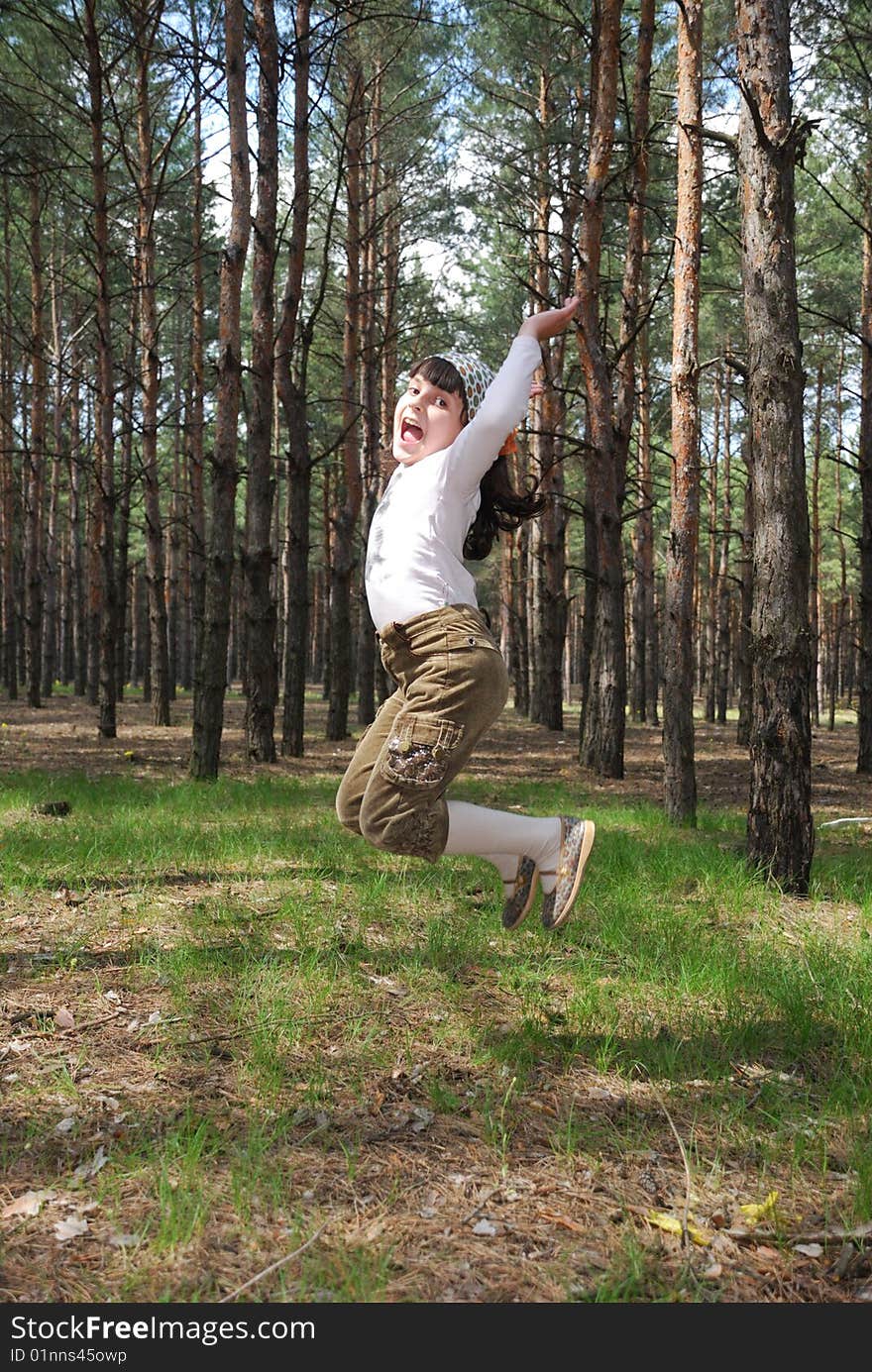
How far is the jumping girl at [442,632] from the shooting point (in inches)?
126

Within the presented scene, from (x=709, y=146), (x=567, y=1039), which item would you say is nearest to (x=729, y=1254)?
(x=567, y=1039)

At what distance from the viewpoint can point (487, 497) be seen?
3.73 m

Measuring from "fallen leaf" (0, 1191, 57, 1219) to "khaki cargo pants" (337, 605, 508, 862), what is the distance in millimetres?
1380

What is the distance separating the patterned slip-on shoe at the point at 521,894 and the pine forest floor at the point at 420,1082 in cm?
36

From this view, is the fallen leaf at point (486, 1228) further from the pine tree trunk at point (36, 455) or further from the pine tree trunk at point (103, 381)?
the pine tree trunk at point (36, 455)

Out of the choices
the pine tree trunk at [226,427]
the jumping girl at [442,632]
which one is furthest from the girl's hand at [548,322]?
the pine tree trunk at [226,427]

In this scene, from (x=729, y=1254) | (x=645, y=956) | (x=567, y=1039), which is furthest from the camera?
(x=645, y=956)

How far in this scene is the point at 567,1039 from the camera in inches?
138

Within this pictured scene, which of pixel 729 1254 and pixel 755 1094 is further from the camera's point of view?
pixel 755 1094
